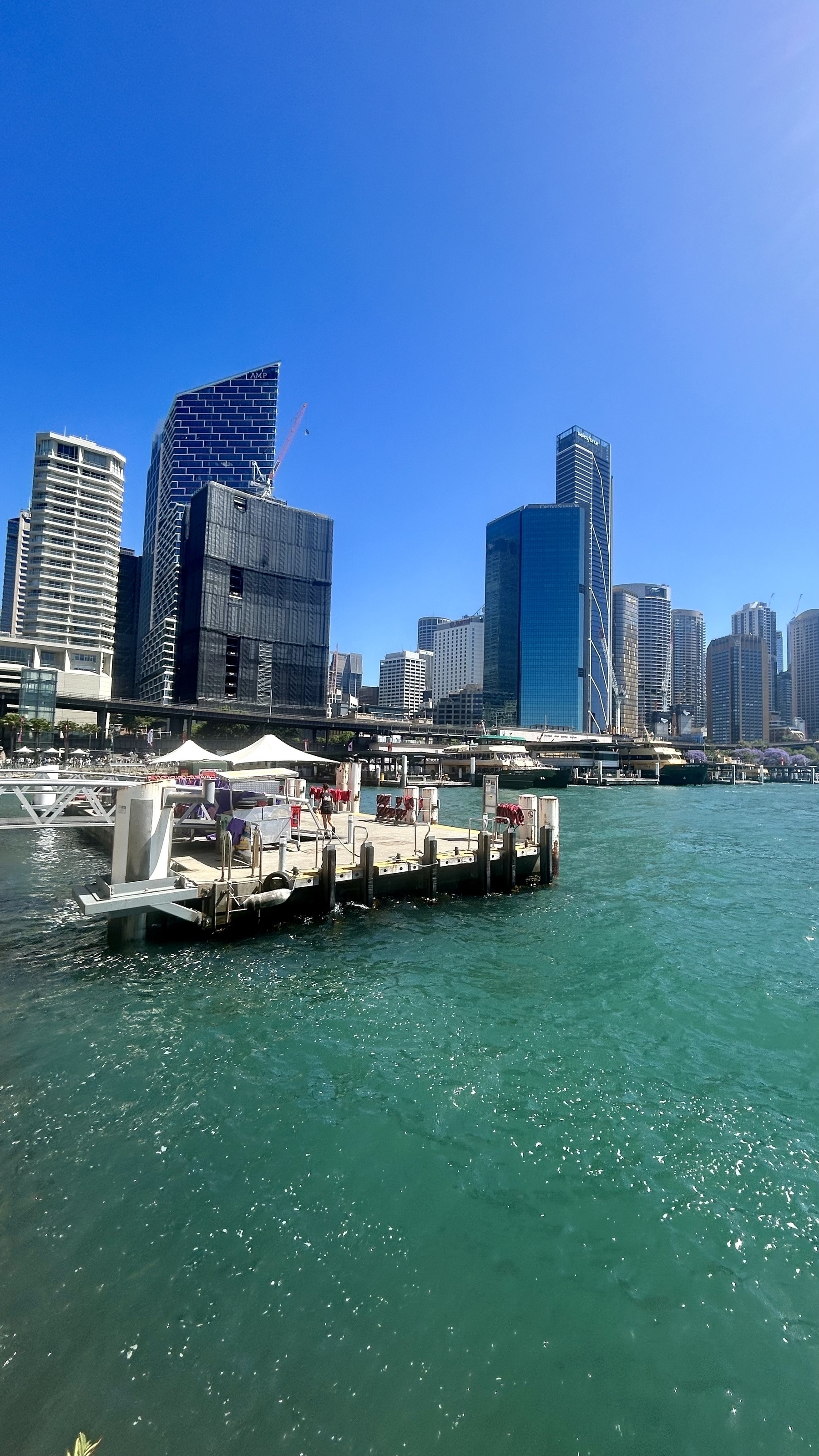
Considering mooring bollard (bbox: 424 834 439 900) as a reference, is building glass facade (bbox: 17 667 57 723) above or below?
above

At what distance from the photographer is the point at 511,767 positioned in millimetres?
109438

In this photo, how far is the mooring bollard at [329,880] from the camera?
62.5ft

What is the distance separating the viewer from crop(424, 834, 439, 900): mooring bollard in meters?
22.2

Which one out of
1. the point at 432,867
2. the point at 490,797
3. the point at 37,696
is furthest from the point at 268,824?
the point at 37,696

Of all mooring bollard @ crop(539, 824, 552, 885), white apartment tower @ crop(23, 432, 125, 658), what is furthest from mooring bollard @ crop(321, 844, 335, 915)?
white apartment tower @ crop(23, 432, 125, 658)

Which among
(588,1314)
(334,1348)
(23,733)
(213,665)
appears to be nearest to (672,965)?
(588,1314)

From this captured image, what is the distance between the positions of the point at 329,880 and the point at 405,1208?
1200 cm

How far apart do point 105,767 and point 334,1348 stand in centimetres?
5666

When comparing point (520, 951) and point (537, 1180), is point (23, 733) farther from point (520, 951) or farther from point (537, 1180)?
point (537, 1180)

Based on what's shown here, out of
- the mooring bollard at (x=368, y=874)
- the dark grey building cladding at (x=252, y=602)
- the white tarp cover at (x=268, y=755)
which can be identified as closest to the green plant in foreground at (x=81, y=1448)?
Result: the mooring bollard at (x=368, y=874)

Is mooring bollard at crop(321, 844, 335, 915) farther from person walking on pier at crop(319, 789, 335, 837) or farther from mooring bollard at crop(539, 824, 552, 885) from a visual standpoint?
mooring bollard at crop(539, 824, 552, 885)

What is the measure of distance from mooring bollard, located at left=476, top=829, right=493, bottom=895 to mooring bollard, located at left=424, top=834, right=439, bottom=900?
1663 mm

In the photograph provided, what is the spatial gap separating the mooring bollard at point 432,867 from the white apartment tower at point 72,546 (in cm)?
13576

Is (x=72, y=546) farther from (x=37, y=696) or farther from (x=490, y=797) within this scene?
(x=490, y=797)
